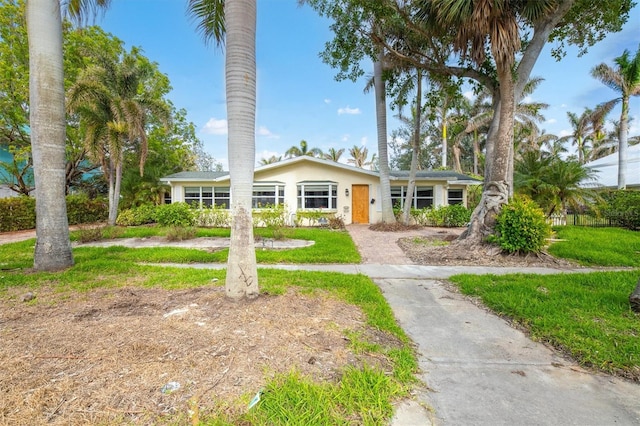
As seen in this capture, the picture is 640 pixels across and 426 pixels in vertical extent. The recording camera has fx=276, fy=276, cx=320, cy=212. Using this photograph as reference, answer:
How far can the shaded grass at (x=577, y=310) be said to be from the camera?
2.96 metres

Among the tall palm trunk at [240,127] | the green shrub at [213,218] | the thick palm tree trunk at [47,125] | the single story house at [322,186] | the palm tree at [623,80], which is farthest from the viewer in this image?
the palm tree at [623,80]

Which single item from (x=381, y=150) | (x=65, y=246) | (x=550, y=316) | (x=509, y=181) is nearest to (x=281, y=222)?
(x=381, y=150)

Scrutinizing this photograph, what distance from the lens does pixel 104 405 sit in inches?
79.0

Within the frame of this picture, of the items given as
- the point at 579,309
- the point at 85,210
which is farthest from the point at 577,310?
the point at 85,210

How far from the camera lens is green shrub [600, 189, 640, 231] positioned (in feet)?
41.9

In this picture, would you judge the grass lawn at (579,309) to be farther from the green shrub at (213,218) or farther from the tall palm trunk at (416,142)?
the green shrub at (213,218)

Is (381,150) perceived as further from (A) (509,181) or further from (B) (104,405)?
(B) (104,405)

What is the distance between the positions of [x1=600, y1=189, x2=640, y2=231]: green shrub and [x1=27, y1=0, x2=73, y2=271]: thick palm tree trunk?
20.2 m

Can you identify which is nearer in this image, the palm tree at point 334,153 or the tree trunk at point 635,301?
the tree trunk at point 635,301

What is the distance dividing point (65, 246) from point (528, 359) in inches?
341

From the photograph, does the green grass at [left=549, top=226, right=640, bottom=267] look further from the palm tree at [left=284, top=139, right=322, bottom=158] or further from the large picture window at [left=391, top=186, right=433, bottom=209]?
the palm tree at [left=284, top=139, right=322, bottom=158]

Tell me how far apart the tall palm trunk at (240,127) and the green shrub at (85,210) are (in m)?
18.2

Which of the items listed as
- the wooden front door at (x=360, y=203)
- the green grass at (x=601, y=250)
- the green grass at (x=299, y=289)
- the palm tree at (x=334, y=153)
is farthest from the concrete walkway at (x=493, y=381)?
the palm tree at (x=334, y=153)

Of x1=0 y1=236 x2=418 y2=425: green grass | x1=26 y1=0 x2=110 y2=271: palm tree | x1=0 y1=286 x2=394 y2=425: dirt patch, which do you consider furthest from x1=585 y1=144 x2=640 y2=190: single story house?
x1=26 y1=0 x2=110 y2=271: palm tree
